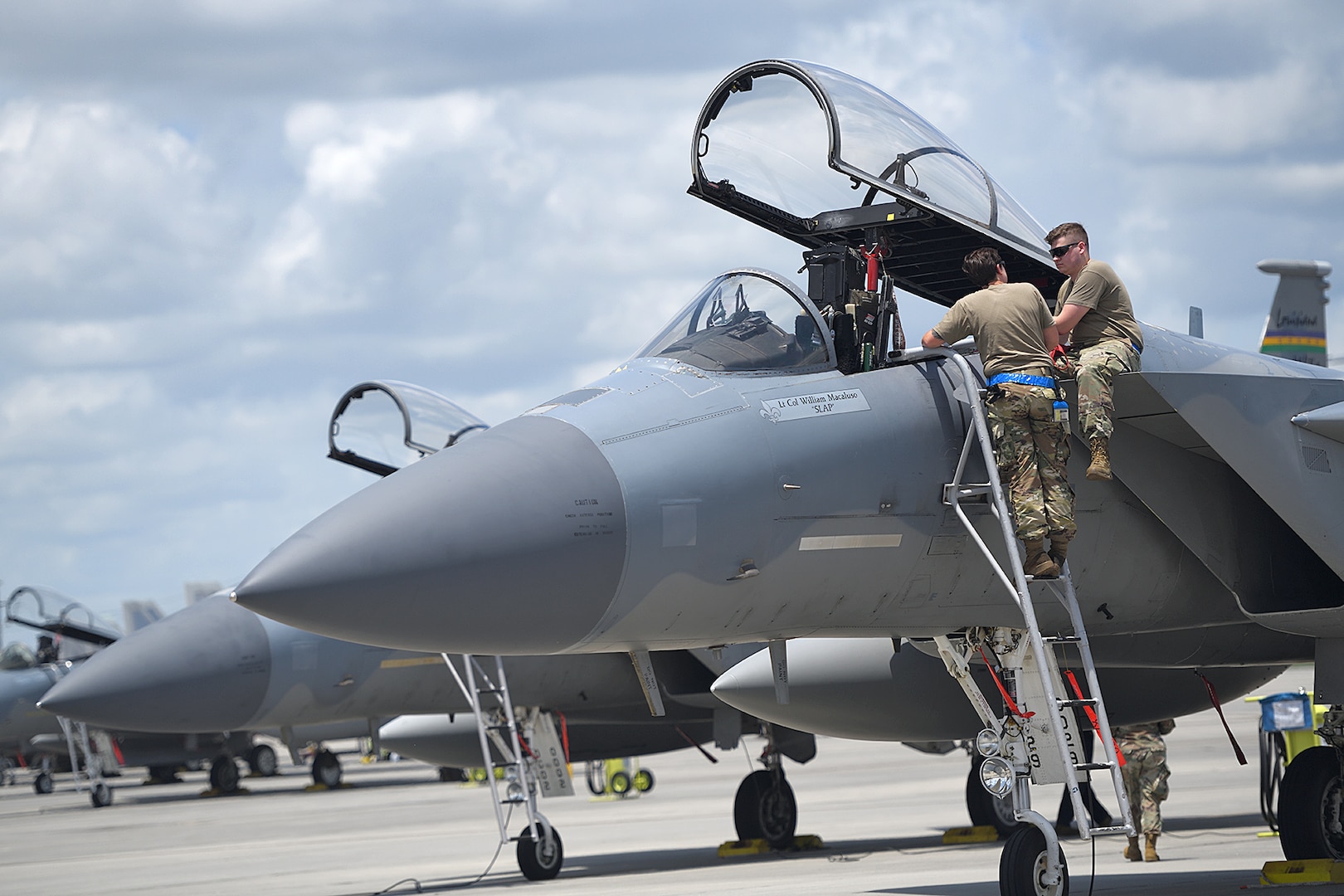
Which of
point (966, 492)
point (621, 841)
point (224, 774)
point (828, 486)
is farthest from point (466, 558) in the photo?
point (224, 774)

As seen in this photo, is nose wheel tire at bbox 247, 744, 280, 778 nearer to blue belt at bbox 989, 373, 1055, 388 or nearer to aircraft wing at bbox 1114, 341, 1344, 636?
aircraft wing at bbox 1114, 341, 1344, 636

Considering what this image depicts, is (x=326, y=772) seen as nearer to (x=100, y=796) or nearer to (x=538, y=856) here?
(x=100, y=796)

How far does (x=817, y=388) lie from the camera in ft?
19.5

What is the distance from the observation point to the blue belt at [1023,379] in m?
6.05

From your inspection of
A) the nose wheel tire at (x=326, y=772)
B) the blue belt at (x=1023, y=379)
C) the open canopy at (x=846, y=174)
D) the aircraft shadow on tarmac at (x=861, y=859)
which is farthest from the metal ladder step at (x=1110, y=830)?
the nose wheel tire at (x=326, y=772)

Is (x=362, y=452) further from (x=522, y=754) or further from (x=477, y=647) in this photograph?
(x=477, y=647)

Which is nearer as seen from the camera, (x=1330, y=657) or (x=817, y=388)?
(x=817, y=388)

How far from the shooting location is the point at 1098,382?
6184 mm

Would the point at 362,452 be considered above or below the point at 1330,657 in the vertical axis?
above

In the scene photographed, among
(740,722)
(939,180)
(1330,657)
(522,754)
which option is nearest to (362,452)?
(522,754)

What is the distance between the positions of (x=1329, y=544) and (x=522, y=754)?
731 cm

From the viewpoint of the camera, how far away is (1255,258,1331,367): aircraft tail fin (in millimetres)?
19797

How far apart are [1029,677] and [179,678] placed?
903 centimetres

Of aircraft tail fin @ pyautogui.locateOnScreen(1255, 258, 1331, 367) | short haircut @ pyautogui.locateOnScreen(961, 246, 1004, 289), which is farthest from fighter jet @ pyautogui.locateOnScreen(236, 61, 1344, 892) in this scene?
aircraft tail fin @ pyautogui.locateOnScreen(1255, 258, 1331, 367)
